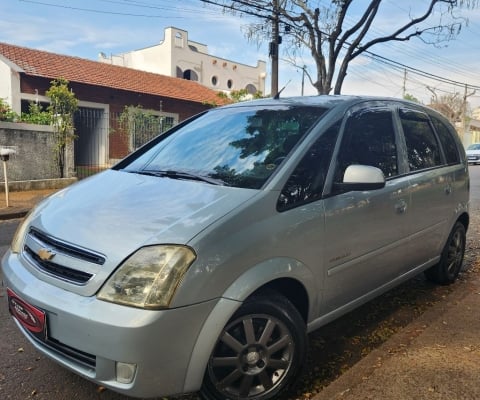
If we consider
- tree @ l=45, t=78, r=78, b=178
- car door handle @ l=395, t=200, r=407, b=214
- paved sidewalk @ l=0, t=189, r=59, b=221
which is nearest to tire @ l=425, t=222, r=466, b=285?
car door handle @ l=395, t=200, r=407, b=214

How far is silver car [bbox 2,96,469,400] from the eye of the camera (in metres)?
2.10

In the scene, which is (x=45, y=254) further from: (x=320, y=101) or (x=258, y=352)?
(x=320, y=101)

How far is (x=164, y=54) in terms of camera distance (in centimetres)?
3141

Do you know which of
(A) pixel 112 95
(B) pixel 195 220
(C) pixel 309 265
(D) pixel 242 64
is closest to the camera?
(B) pixel 195 220

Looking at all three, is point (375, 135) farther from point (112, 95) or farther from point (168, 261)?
point (112, 95)

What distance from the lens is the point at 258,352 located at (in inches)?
96.0

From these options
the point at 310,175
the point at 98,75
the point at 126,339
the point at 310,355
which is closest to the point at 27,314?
the point at 126,339

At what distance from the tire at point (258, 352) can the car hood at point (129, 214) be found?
52 cm

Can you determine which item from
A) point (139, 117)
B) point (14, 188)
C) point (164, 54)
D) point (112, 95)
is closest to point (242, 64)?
point (164, 54)

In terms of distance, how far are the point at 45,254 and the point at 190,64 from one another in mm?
31574

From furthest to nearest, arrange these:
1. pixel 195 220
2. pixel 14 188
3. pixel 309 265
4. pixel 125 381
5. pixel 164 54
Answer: pixel 164 54 < pixel 14 188 < pixel 309 265 < pixel 195 220 < pixel 125 381

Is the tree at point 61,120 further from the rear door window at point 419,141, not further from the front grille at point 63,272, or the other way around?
the front grille at point 63,272

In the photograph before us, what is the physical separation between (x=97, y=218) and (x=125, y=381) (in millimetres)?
817

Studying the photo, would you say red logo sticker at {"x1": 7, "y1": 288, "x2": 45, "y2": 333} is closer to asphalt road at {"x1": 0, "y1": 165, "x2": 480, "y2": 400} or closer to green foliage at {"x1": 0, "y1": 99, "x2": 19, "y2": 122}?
asphalt road at {"x1": 0, "y1": 165, "x2": 480, "y2": 400}
